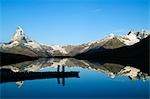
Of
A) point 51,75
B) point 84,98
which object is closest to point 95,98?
point 84,98

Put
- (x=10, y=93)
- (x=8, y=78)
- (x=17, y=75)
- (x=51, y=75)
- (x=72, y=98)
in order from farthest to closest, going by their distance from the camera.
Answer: (x=51, y=75) < (x=17, y=75) < (x=8, y=78) < (x=10, y=93) < (x=72, y=98)

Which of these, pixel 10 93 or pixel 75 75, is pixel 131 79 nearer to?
pixel 75 75

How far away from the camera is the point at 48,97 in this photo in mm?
31812

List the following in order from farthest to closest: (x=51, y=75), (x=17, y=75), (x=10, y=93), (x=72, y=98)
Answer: (x=51, y=75), (x=17, y=75), (x=10, y=93), (x=72, y=98)

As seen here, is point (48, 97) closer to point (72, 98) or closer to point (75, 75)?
point (72, 98)

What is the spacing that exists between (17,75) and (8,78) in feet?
13.0

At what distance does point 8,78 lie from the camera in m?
52.5

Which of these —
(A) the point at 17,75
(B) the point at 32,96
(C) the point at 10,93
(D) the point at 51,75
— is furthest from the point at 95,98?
(D) the point at 51,75

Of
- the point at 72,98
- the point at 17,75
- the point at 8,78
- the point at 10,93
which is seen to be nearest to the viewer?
the point at 72,98

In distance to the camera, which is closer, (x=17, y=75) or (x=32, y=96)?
(x=32, y=96)

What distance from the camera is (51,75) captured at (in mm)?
66688

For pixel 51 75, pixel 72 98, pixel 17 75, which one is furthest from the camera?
pixel 51 75

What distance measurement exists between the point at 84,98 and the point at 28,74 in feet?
96.9

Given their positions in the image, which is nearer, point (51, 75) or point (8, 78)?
point (8, 78)
